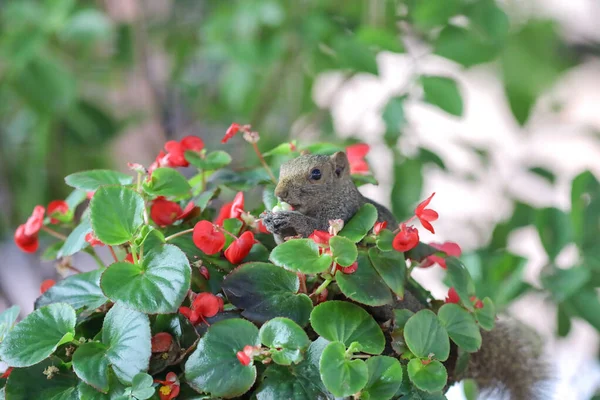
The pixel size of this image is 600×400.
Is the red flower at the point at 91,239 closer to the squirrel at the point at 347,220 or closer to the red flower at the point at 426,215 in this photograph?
the squirrel at the point at 347,220

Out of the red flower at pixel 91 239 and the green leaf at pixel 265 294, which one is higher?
the red flower at pixel 91 239

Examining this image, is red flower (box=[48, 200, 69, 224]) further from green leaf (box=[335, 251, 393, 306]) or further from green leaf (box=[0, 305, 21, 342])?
green leaf (box=[335, 251, 393, 306])

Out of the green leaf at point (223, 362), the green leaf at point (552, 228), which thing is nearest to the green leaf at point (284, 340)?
the green leaf at point (223, 362)

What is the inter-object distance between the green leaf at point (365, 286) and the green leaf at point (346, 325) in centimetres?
2

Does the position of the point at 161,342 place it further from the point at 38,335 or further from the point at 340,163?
the point at 340,163

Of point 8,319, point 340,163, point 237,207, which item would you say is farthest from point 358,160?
point 8,319

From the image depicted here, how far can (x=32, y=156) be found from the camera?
5.22 ft

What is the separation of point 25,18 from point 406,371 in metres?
1.15

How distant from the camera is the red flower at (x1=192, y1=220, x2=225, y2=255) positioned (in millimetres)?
497

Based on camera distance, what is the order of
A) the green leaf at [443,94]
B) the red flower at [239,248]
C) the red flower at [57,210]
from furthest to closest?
the green leaf at [443,94], the red flower at [57,210], the red flower at [239,248]

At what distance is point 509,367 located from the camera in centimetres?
65

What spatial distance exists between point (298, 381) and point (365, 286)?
9 centimetres

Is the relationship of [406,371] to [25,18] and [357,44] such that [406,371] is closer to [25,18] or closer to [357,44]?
[357,44]

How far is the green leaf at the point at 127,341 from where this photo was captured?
1.42 feet
